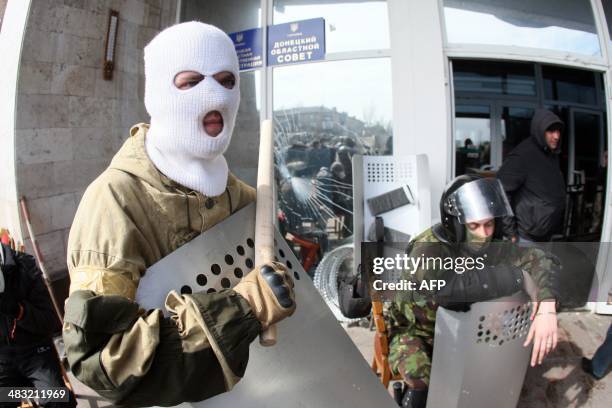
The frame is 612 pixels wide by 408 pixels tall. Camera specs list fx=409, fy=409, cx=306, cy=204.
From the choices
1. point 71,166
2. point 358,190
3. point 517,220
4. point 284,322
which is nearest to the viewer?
point 284,322

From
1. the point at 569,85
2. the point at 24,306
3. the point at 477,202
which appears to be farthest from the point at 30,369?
the point at 569,85

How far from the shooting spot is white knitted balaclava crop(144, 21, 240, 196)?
117 cm

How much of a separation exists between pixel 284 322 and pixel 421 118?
305cm

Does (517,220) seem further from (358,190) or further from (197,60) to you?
(197,60)

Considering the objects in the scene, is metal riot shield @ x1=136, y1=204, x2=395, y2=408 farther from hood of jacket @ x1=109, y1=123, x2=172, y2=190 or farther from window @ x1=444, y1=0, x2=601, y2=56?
window @ x1=444, y1=0, x2=601, y2=56

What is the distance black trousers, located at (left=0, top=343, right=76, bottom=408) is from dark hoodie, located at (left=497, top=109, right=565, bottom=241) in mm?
3528

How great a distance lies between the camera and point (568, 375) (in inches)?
122

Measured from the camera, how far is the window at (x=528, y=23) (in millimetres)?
3896

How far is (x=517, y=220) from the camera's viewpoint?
3516mm

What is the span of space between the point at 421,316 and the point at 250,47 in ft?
11.0

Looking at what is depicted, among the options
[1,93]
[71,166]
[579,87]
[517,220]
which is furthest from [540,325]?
[1,93]
